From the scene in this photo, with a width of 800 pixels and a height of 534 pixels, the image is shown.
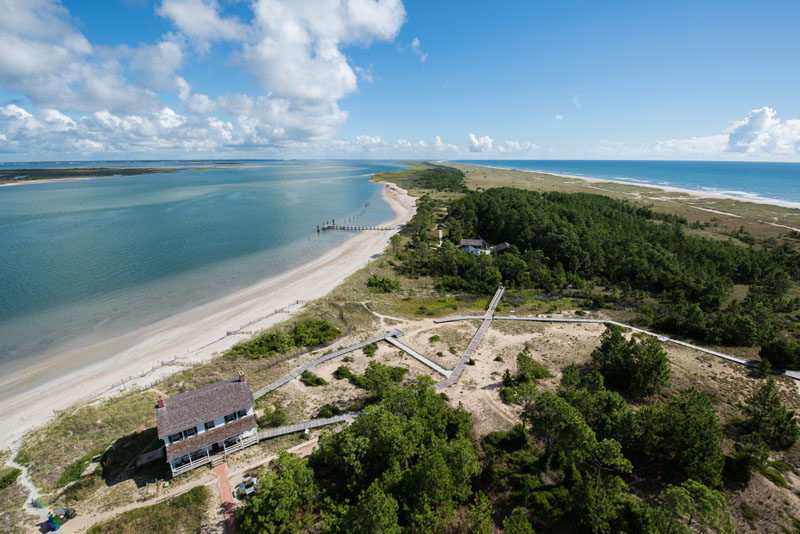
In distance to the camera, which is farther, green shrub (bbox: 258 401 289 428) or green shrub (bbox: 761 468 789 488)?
green shrub (bbox: 258 401 289 428)

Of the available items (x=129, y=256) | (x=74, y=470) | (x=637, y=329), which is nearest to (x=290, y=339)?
(x=74, y=470)

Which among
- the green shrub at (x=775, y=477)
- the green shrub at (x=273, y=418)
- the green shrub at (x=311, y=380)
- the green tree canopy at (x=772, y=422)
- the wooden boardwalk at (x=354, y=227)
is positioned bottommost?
the wooden boardwalk at (x=354, y=227)

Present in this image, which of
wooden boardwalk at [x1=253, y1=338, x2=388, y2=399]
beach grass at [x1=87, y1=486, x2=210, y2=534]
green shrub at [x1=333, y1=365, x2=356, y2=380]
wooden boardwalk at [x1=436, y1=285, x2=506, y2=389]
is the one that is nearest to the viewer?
beach grass at [x1=87, y1=486, x2=210, y2=534]

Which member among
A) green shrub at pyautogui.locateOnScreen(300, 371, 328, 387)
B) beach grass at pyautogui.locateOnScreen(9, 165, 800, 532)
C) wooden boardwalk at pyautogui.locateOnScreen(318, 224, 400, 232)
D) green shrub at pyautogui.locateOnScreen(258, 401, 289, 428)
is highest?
green shrub at pyautogui.locateOnScreen(258, 401, 289, 428)

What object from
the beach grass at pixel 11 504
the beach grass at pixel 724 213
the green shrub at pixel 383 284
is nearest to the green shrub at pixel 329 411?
the beach grass at pixel 11 504

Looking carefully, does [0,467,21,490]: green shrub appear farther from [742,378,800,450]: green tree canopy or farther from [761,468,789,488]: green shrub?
[742,378,800,450]: green tree canopy

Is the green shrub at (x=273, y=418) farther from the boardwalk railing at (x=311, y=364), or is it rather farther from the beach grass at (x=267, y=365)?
the boardwalk railing at (x=311, y=364)

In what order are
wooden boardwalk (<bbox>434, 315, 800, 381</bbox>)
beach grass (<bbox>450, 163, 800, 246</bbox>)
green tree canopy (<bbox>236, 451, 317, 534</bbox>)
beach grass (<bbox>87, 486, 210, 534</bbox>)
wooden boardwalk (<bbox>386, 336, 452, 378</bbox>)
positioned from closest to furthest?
green tree canopy (<bbox>236, 451, 317, 534</bbox>)
beach grass (<bbox>87, 486, 210, 534</bbox>)
wooden boardwalk (<bbox>386, 336, 452, 378</bbox>)
wooden boardwalk (<bbox>434, 315, 800, 381</bbox>)
beach grass (<bbox>450, 163, 800, 246</bbox>)

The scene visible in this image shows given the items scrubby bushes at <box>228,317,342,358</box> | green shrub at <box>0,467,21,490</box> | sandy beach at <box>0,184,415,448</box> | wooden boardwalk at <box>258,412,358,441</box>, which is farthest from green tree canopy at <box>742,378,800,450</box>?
green shrub at <box>0,467,21,490</box>
